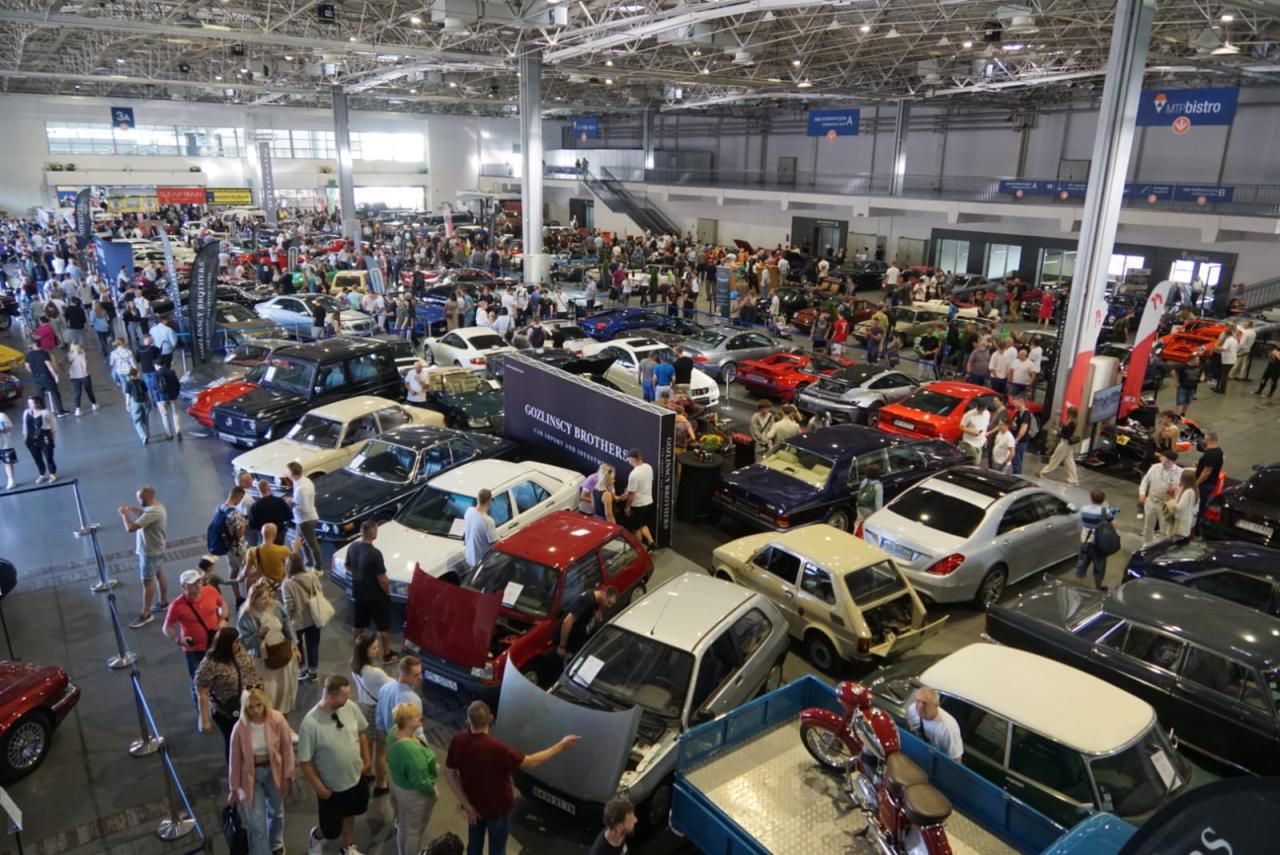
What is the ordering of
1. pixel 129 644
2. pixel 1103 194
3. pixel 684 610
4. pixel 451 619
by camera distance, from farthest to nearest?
1. pixel 1103 194
2. pixel 129 644
3. pixel 451 619
4. pixel 684 610

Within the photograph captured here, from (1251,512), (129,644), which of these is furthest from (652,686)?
(1251,512)

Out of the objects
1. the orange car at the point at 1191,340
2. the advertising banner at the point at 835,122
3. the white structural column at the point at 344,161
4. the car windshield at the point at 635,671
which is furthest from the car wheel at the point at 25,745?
the white structural column at the point at 344,161

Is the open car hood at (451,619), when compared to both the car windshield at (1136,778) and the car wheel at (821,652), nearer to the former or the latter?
the car wheel at (821,652)

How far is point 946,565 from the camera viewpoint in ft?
29.5

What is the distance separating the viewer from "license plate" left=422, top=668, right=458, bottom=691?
718 centimetres

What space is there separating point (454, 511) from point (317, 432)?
3848 millimetres

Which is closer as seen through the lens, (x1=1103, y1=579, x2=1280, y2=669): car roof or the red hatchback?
→ (x1=1103, y1=579, x2=1280, y2=669): car roof

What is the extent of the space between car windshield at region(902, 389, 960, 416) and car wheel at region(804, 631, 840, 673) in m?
6.93

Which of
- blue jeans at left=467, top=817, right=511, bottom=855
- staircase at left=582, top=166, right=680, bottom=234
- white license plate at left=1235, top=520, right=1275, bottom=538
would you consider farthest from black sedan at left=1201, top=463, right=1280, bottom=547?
staircase at left=582, top=166, right=680, bottom=234

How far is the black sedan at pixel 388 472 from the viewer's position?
9.95 m

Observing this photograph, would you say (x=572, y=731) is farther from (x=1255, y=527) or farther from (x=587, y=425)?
(x=1255, y=527)

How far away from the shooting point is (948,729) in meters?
5.38

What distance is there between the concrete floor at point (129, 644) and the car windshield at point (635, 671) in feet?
3.12

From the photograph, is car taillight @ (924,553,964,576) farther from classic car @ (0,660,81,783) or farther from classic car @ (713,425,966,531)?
classic car @ (0,660,81,783)
